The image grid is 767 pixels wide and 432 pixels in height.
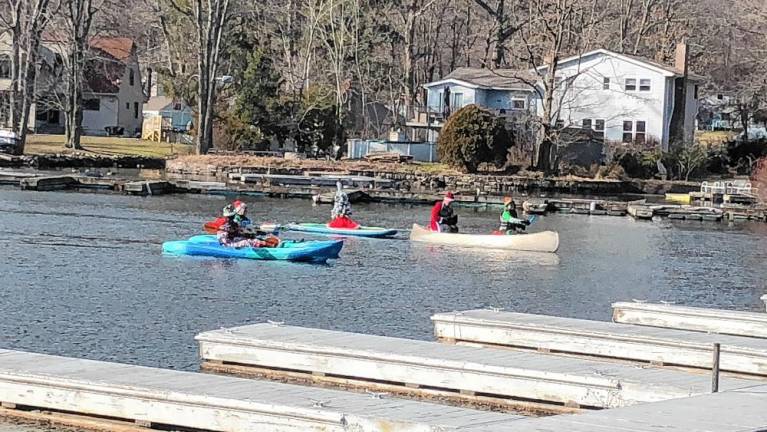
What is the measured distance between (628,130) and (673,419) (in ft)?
232

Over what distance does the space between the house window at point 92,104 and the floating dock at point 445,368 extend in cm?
7866

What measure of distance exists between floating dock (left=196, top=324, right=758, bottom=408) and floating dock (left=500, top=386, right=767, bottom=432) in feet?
13.4

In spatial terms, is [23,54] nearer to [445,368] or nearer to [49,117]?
[49,117]

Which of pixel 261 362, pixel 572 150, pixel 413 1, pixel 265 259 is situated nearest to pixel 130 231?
pixel 265 259

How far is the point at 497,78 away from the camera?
83.1 m

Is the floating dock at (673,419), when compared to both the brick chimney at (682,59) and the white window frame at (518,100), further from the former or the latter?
the brick chimney at (682,59)

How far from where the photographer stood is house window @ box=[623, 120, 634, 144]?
3162 inches

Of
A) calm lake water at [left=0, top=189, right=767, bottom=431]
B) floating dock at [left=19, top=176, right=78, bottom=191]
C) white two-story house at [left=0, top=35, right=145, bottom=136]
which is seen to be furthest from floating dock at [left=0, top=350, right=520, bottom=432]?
white two-story house at [left=0, top=35, right=145, bottom=136]

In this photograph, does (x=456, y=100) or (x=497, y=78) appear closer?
(x=497, y=78)

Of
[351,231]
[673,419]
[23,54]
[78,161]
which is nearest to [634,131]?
[78,161]

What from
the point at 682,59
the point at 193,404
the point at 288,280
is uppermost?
the point at 682,59

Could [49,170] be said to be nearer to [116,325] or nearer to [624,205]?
[624,205]

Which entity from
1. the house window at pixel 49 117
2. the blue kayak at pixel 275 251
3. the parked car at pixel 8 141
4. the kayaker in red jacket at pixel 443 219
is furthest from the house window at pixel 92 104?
the blue kayak at pixel 275 251

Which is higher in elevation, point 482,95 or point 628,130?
point 482,95
